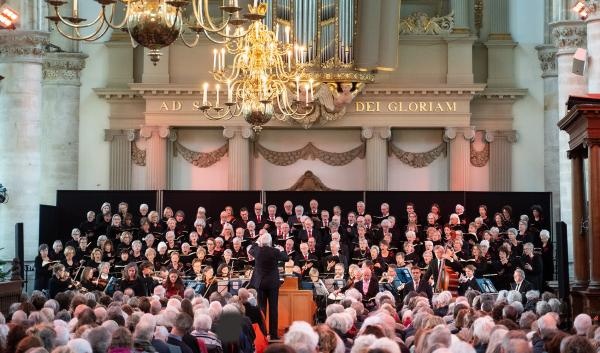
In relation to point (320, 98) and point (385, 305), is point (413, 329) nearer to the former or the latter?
point (385, 305)

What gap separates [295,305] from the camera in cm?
1484

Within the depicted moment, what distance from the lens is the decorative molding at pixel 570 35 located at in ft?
56.6

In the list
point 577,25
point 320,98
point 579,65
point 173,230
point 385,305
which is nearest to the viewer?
point 385,305

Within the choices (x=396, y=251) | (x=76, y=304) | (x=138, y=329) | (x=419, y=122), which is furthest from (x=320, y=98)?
(x=138, y=329)

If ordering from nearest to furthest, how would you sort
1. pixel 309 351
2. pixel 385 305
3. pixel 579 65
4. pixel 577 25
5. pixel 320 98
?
pixel 309 351, pixel 385 305, pixel 579 65, pixel 577 25, pixel 320 98

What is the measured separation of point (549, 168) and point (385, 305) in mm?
12018

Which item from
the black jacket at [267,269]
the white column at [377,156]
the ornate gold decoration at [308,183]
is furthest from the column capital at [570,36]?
the black jacket at [267,269]

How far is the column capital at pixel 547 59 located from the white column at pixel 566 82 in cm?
367

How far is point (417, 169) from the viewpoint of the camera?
21812mm

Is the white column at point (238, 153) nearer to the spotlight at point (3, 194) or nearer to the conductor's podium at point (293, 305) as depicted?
the spotlight at point (3, 194)

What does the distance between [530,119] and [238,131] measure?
5268 millimetres

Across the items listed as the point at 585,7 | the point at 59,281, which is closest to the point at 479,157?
the point at 585,7

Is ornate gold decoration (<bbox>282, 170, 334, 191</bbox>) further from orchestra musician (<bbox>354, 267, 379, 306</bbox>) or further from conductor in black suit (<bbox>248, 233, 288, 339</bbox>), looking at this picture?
conductor in black suit (<bbox>248, 233, 288, 339</bbox>)

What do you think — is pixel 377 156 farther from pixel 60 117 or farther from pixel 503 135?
pixel 60 117
